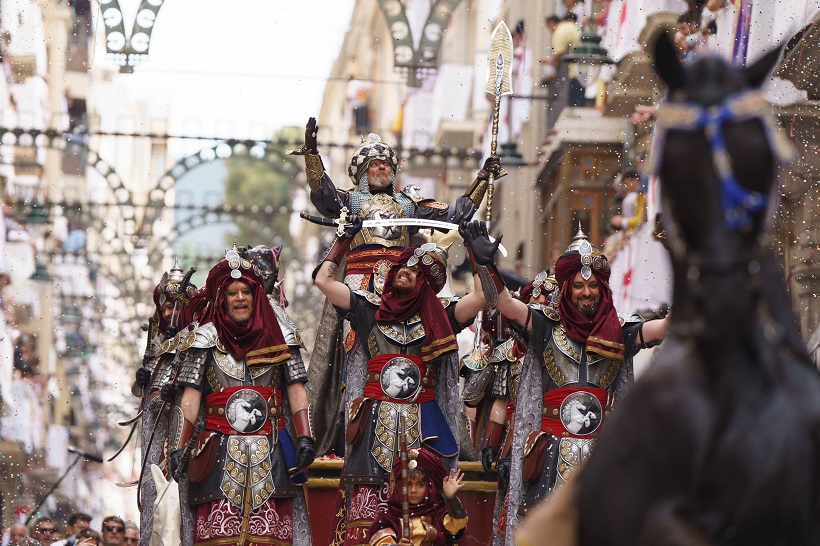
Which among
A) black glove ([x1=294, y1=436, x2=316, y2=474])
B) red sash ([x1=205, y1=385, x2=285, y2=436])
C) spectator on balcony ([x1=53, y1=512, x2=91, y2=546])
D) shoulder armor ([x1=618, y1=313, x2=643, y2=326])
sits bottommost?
spectator on balcony ([x1=53, y1=512, x2=91, y2=546])

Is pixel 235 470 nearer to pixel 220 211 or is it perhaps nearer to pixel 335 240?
pixel 335 240

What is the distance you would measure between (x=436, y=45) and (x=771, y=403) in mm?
23594

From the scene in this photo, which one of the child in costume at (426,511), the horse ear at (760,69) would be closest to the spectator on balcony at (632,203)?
the child in costume at (426,511)

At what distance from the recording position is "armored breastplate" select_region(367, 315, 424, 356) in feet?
38.7

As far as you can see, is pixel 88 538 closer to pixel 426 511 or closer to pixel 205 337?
pixel 205 337

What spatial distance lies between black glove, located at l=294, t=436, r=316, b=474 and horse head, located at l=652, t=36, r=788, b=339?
20.0ft

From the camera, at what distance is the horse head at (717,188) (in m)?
5.00

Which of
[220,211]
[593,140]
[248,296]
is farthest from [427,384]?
[220,211]

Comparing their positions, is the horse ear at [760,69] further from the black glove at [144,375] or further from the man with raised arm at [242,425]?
the black glove at [144,375]

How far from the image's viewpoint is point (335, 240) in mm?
12109

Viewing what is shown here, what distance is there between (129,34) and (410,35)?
13.1 feet

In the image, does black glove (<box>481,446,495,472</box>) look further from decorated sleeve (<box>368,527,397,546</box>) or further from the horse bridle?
the horse bridle

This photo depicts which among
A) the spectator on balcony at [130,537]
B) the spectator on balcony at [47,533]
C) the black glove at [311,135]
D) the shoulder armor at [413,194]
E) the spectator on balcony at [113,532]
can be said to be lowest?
the spectator on balcony at [47,533]

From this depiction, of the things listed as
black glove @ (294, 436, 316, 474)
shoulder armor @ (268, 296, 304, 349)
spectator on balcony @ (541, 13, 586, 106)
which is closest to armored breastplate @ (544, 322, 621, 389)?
black glove @ (294, 436, 316, 474)
